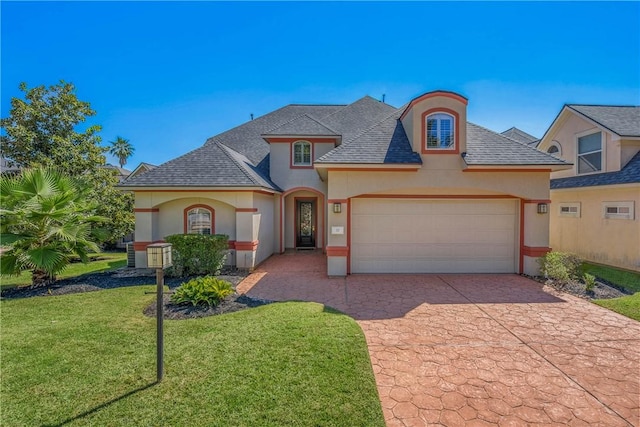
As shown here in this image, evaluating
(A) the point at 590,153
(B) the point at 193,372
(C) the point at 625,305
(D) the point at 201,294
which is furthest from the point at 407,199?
(A) the point at 590,153

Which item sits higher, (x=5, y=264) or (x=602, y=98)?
(x=602, y=98)

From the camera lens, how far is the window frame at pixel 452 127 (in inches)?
372

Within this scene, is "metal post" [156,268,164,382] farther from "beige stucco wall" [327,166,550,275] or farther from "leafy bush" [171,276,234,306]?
"beige stucco wall" [327,166,550,275]

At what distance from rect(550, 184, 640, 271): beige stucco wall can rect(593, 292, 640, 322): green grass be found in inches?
→ 159

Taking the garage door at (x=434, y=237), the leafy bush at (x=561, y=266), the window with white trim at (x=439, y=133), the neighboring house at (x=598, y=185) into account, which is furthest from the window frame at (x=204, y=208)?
the neighboring house at (x=598, y=185)

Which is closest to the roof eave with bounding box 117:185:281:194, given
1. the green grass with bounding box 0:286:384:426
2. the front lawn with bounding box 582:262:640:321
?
the green grass with bounding box 0:286:384:426

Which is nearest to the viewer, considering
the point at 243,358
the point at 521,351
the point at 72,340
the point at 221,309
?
the point at 243,358

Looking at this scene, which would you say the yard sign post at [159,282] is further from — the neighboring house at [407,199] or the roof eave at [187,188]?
the roof eave at [187,188]

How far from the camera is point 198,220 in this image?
11266mm

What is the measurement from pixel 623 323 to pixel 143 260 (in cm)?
1395

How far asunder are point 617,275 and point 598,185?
3.59 meters

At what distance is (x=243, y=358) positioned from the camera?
4.41 m

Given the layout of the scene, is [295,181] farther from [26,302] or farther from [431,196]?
[26,302]

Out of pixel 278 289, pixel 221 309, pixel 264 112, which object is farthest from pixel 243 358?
pixel 264 112
